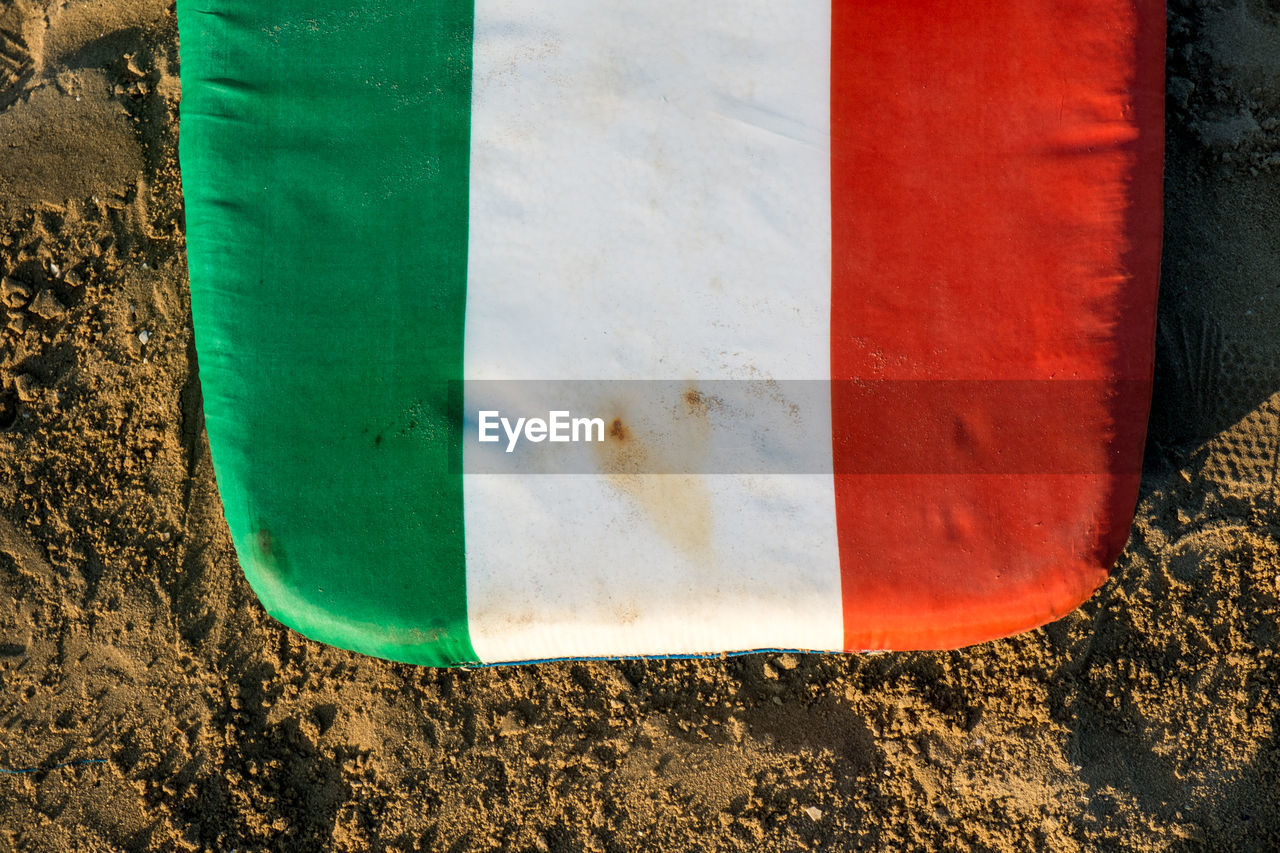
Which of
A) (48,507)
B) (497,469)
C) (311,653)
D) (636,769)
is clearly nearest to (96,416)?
(48,507)

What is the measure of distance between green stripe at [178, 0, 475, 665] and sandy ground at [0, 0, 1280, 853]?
43 centimetres

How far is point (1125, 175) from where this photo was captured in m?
1.99

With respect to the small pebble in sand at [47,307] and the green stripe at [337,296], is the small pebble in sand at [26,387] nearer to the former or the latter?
the small pebble in sand at [47,307]

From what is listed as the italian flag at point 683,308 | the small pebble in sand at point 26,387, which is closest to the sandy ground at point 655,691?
the small pebble in sand at point 26,387

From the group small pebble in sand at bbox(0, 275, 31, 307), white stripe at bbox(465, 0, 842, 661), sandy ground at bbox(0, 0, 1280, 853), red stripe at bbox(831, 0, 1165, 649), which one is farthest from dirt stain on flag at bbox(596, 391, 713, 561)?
small pebble in sand at bbox(0, 275, 31, 307)

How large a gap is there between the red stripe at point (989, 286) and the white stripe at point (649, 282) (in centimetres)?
10

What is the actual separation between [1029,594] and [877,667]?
0.53 metres

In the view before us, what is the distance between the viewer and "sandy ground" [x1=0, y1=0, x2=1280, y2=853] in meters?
2.28

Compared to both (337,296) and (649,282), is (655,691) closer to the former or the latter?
(649,282)

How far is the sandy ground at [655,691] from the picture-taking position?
228 centimetres

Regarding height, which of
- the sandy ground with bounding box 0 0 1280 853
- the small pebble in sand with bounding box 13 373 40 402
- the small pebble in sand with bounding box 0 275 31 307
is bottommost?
the sandy ground with bounding box 0 0 1280 853

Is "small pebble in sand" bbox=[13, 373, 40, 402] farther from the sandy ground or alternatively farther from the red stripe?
the red stripe

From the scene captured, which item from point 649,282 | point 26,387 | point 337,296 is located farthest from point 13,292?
point 649,282

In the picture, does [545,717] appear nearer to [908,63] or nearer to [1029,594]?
[1029,594]
